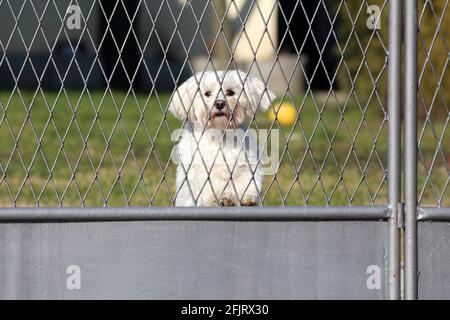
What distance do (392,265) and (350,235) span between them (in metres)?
0.22

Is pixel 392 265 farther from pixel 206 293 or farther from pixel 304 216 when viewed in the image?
pixel 206 293

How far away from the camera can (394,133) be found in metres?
4.67

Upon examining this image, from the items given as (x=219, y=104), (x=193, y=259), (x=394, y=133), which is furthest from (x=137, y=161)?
(x=394, y=133)

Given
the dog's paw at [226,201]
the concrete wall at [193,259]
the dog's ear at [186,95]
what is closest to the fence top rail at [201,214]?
the concrete wall at [193,259]

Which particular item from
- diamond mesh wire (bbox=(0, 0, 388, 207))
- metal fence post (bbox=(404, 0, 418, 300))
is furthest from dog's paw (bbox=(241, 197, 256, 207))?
metal fence post (bbox=(404, 0, 418, 300))

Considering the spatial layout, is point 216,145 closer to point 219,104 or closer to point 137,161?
point 219,104

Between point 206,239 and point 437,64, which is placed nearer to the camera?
point 206,239

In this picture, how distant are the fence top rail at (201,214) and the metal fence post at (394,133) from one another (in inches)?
3.3

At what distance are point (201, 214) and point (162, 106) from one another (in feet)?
→ 4.54

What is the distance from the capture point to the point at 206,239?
4633 mm

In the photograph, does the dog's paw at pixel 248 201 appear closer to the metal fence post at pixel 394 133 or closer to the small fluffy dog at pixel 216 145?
the small fluffy dog at pixel 216 145

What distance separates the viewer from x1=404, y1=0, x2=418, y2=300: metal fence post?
15.2 feet

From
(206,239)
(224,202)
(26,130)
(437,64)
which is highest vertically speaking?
(437,64)
